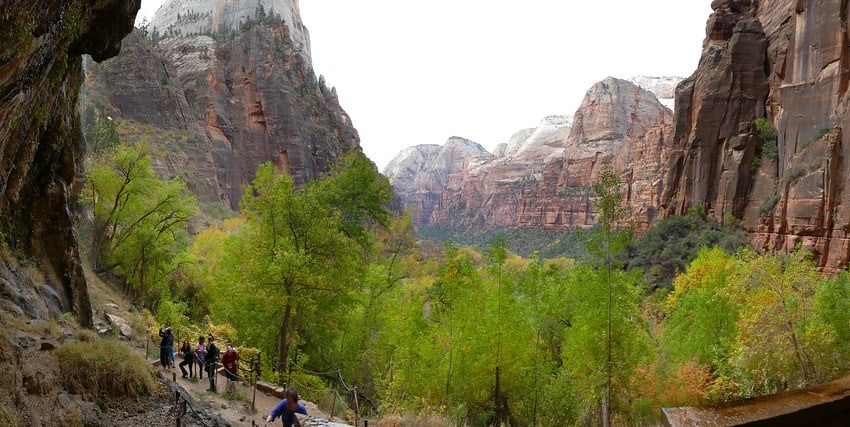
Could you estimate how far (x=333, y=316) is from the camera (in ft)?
56.8

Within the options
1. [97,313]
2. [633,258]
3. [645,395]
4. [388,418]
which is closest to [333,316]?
[388,418]

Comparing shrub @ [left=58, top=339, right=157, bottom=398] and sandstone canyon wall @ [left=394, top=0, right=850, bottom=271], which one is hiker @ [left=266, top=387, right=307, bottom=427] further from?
sandstone canyon wall @ [left=394, top=0, right=850, bottom=271]

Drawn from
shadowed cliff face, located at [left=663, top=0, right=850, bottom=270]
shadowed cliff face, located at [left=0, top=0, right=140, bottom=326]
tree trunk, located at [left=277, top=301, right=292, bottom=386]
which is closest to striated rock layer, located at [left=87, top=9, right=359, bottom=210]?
shadowed cliff face, located at [left=0, top=0, right=140, bottom=326]

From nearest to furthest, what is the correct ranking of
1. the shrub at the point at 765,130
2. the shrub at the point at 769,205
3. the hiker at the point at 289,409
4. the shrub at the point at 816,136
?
the hiker at the point at 289,409 → the shrub at the point at 816,136 → the shrub at the point at 769,205 → the shrub at the point at 765,130

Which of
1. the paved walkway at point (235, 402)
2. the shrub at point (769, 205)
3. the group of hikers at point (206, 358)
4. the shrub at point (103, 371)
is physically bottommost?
the paved walkway at point (235, 402)

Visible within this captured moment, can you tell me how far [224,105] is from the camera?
81.2 meters

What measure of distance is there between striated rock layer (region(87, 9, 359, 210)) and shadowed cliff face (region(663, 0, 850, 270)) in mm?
50052

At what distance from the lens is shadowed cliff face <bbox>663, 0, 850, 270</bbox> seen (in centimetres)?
3809

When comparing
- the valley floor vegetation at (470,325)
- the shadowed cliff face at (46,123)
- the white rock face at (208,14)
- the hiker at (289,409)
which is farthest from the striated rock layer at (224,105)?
the hiker at (289,409)

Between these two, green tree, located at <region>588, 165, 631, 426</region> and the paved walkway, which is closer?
the paved walkway

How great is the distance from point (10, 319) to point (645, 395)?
17.8 meters

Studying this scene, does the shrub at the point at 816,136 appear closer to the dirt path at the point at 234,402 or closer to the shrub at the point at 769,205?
the shrub at the point at 769,205

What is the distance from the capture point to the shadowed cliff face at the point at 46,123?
6406 millimetres

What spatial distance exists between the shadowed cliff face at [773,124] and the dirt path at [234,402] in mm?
40616
